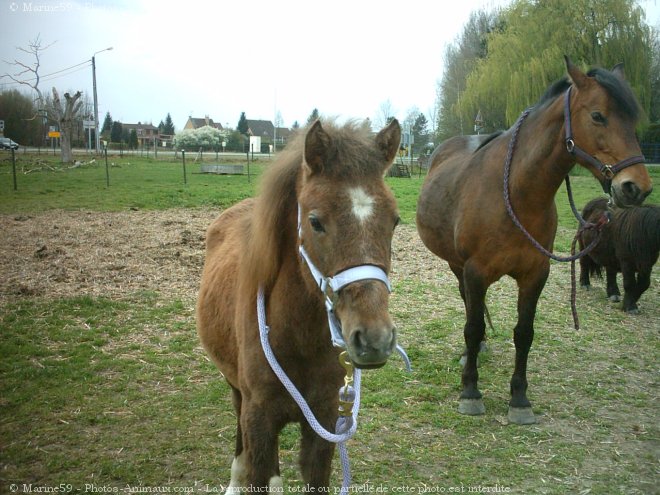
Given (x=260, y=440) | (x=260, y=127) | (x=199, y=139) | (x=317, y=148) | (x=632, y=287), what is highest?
(x=260, y=127)

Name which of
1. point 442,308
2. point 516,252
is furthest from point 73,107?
point 516,252

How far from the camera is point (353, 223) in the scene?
1757 mm

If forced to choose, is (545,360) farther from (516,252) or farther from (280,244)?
(280,244)

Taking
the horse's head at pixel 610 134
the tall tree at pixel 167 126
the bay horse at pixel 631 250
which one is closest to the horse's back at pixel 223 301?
the horse's head at pixel 610 134

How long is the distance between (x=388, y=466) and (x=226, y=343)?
1.48 meters

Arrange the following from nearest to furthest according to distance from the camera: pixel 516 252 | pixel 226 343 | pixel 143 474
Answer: pixel 226 343
pixel 143 474
pixel 516 252

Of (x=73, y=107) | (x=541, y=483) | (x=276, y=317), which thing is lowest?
(x=541, y=483)

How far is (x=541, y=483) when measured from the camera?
3.09 m

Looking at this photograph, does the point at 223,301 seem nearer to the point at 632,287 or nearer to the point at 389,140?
the point at 389,140

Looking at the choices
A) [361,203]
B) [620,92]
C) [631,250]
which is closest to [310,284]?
[361,203]

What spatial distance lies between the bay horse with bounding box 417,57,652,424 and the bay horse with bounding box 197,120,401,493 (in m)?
2.11

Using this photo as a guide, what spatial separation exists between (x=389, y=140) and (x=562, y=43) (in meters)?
23.7

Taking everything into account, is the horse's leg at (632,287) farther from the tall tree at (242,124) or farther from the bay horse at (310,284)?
the tall tree at (242,124)

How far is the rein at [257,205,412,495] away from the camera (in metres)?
1.69
